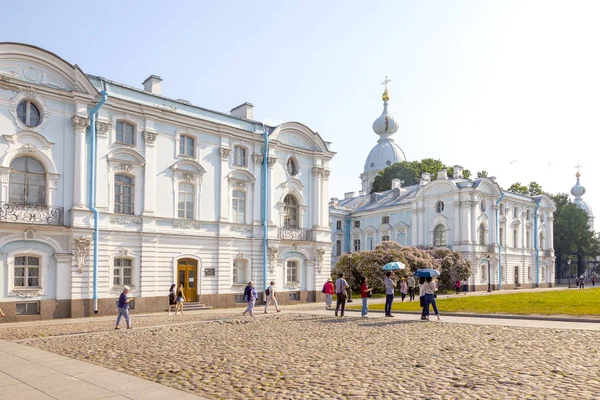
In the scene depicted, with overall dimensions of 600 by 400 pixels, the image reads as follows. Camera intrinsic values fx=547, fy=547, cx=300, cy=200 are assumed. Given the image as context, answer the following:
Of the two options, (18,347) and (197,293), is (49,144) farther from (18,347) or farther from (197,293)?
(18,347)

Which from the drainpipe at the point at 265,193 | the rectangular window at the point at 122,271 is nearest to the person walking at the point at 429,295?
the drainpipe at the point at 265,193

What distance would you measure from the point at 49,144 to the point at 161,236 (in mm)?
6898

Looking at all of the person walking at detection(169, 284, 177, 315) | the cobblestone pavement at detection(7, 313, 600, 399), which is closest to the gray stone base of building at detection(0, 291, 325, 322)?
the person walking at detection(169, 284, 177, 315)

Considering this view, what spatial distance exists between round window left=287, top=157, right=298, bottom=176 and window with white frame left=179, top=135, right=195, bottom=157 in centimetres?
699

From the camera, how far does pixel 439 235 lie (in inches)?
2263

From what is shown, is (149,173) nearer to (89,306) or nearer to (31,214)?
(31,214)

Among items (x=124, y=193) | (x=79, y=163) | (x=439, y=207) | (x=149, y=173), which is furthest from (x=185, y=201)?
(x=439, y=207)

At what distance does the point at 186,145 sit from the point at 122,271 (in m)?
7.56

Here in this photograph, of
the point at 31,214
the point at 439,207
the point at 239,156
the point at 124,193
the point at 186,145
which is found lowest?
the point at 31,214

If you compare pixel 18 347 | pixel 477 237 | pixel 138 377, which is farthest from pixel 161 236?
pixel 477 237

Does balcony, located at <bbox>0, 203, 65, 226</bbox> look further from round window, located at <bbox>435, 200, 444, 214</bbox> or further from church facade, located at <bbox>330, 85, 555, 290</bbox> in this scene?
round window, located at <bbox>435, 200, 444, 214</bbox>

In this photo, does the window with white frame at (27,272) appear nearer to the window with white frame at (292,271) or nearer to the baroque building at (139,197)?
the baroque building at (139,197)

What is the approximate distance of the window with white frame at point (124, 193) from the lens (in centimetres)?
2667

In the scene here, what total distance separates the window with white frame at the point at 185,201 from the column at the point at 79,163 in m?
5.30
